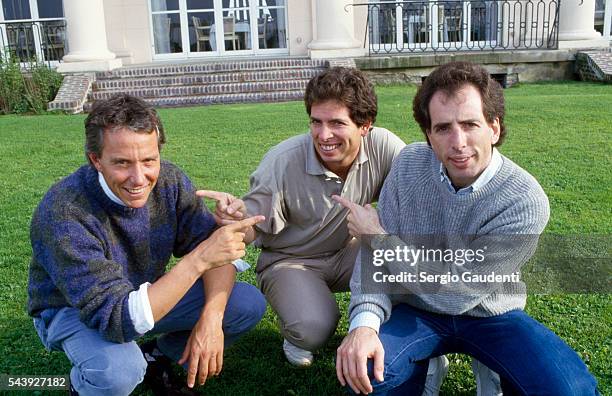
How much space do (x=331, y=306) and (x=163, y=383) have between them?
0.82 metres

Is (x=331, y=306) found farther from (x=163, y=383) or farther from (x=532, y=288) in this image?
(x=532, y=288)

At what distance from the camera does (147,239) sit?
2.56 m

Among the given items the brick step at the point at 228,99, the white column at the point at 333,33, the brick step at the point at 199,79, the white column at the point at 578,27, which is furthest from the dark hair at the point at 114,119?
the white column at the point at 578,27

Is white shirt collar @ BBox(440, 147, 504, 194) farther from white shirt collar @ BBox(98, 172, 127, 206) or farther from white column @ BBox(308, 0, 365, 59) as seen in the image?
white column @ BBox(308, 0, 365, 59)

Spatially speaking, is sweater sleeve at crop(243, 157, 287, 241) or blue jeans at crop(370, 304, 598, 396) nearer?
blue jeans at crop(370, 304, 598, 396)

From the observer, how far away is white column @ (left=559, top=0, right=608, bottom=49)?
1391 centimetres

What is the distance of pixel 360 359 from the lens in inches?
89.5

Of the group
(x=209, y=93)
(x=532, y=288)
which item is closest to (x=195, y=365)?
(x=532, y=288)

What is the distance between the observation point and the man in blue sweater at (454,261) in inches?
90.3

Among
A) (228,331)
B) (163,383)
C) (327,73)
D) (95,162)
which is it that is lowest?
(163,383)

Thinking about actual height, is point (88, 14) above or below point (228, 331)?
above

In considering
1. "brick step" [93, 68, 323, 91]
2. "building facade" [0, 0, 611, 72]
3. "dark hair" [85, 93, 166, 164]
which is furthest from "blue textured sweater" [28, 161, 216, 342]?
"building facade" [0, 0, 611, 72]

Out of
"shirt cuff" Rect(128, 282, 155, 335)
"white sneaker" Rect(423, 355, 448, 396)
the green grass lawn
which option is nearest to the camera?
"shirt cuff" Rect(128, 282, 155, 335)

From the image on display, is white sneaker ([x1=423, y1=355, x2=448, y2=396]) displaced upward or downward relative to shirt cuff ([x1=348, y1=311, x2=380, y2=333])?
downward
